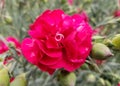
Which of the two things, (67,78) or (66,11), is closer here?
(67,78)

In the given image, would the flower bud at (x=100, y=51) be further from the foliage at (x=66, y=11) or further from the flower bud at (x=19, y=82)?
the foliage at (x=66, y=11)

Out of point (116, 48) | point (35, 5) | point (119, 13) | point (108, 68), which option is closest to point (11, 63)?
point (116, 48)

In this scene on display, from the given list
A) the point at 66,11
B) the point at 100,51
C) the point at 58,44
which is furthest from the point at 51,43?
the point at 66,11

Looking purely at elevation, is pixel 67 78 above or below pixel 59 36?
below

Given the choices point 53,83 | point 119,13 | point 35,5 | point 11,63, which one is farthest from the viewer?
point 119,13

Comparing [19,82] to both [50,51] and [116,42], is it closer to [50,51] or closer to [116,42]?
[50,51]

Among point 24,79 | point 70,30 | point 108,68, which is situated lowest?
point 108,68

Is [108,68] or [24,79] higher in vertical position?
[24,79]

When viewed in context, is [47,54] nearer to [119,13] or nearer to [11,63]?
[11,63]
